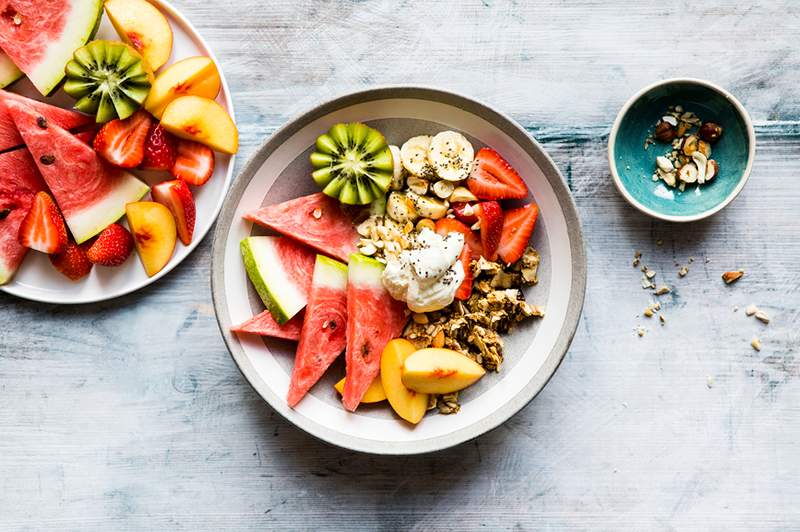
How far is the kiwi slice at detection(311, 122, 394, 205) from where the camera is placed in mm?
1463

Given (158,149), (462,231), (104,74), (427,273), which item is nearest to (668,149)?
(462,231)

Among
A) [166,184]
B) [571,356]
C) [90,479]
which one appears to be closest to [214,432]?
[90,479]

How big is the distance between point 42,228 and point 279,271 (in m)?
0.60

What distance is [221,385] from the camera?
1677 millimetres

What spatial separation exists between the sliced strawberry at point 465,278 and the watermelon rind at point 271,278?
37 cm

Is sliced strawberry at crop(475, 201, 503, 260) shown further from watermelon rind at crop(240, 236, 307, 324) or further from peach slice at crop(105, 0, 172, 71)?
peach slice at crop(105, 0, 172, 71)

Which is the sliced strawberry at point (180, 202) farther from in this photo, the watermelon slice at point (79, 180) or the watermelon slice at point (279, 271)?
the watermelon slice at point (279, 271)

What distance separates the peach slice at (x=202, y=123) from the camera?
152cm

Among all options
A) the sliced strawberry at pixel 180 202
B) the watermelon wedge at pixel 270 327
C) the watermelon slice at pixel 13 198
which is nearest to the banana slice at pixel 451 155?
the watermelon wedge at pixel 270 327

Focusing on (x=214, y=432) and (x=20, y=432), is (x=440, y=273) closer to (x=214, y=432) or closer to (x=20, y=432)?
(x=214, y=432)

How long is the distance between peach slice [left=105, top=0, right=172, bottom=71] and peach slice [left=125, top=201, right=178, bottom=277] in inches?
13.8

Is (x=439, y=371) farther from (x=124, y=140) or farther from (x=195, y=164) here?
(x=124, y=140)

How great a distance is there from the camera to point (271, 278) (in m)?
1.49

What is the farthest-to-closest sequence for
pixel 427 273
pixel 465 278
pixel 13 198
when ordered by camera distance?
pixel 13 198 → pixel 465 278 → pixel 427 273
